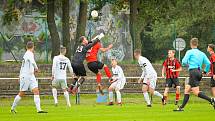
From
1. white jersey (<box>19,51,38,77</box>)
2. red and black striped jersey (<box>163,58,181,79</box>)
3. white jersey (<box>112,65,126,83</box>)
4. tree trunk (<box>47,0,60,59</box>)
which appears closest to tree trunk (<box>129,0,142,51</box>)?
tree trunk (<box>47,0,60,59</box>)

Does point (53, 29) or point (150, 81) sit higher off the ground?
point (53, 29)

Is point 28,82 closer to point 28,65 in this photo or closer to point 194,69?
point 28,65

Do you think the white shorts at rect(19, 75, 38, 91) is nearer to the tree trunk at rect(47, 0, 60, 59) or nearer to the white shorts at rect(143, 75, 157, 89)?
the white shorts at rect(143, 75, 157, 89)

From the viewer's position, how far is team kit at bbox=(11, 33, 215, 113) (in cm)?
2419

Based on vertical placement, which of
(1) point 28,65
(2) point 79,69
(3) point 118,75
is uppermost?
(1) point 28,65

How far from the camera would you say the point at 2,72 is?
42250mm

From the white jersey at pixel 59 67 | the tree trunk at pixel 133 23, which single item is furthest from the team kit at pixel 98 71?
the tree trunk at pixel 133 23

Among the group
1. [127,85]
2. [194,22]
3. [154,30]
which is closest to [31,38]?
[194,22]

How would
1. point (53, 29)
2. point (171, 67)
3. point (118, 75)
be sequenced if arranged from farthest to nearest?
point (53, 29), point (118, 75), point (171, 67)

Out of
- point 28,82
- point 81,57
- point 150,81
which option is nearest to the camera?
point 28,82

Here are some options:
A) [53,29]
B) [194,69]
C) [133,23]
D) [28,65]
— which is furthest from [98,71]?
[133,23]

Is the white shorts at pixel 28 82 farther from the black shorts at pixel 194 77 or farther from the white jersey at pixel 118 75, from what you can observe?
the white jersey at pixel 118 75

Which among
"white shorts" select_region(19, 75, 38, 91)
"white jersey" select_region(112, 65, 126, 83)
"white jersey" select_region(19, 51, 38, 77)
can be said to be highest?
"white jersey" select_region(19, 51, 38, 77)

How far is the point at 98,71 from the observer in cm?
2942
